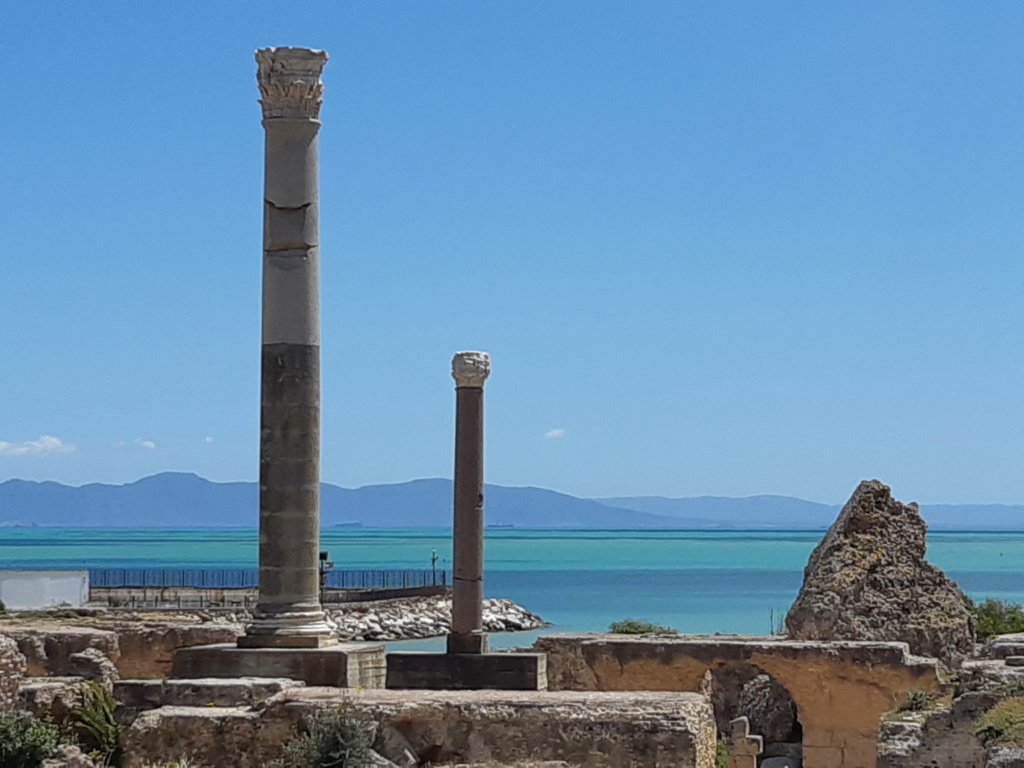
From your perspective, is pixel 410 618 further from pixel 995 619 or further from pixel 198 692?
pixel 198 692

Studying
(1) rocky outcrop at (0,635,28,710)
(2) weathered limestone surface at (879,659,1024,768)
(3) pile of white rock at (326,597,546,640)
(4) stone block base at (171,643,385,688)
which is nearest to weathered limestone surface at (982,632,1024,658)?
(2) weathered limestone surface at (879,659,1024,768)

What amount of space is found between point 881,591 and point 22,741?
51.6 ft

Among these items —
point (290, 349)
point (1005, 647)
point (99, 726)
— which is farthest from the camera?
point (1005, 647)

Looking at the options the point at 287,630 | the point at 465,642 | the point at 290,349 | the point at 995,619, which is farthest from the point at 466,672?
the point at 995,619

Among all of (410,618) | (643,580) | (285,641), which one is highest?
(285,641)

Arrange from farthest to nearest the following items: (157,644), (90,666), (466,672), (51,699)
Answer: (157,644) < (466,672) < (90,666) < (51,699)

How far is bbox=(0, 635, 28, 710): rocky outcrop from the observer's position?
15141 millimetres

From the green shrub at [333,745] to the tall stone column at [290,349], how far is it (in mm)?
2804

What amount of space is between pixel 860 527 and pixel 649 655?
697cm

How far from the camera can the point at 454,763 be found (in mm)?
13828

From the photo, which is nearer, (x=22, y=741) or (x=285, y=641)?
(x=22, y=741)

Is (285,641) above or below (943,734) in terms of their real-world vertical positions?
above

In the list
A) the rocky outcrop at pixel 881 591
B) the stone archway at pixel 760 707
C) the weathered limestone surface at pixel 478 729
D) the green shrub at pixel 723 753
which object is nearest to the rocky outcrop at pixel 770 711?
the stone archway at pixel 760 707

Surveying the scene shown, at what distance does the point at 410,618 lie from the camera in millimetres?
64875
